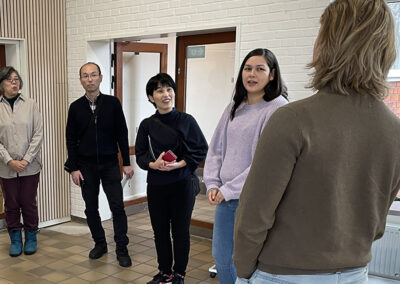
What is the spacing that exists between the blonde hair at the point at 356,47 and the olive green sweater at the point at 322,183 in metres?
0.04

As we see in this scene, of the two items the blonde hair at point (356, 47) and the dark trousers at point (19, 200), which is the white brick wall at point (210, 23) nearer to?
the dark trousers at point (19, 200)

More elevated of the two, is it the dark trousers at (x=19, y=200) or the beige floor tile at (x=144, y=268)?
the dark trousers at (x=19, y=200)

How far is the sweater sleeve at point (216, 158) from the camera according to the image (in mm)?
2037

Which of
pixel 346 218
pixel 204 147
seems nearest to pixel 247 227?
pixel 346 218

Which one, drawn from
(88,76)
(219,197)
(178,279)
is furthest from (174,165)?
(88,76)

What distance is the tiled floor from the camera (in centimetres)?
293

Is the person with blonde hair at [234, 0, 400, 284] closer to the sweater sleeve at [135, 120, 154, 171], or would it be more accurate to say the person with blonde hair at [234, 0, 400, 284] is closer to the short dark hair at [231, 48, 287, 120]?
the short dark hair at [231, 48, 287, 120]

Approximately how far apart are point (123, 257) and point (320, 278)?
8.08 feet

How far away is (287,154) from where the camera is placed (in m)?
0.95

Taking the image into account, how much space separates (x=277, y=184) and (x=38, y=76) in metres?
3.65

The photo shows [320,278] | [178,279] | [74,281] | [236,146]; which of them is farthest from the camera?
[74,281]

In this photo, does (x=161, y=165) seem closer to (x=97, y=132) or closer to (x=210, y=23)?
(x=97, y=132)

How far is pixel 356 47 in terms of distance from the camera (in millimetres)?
923

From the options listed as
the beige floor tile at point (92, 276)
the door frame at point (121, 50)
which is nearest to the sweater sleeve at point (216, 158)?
the beige floor tile at point (92, 276)
